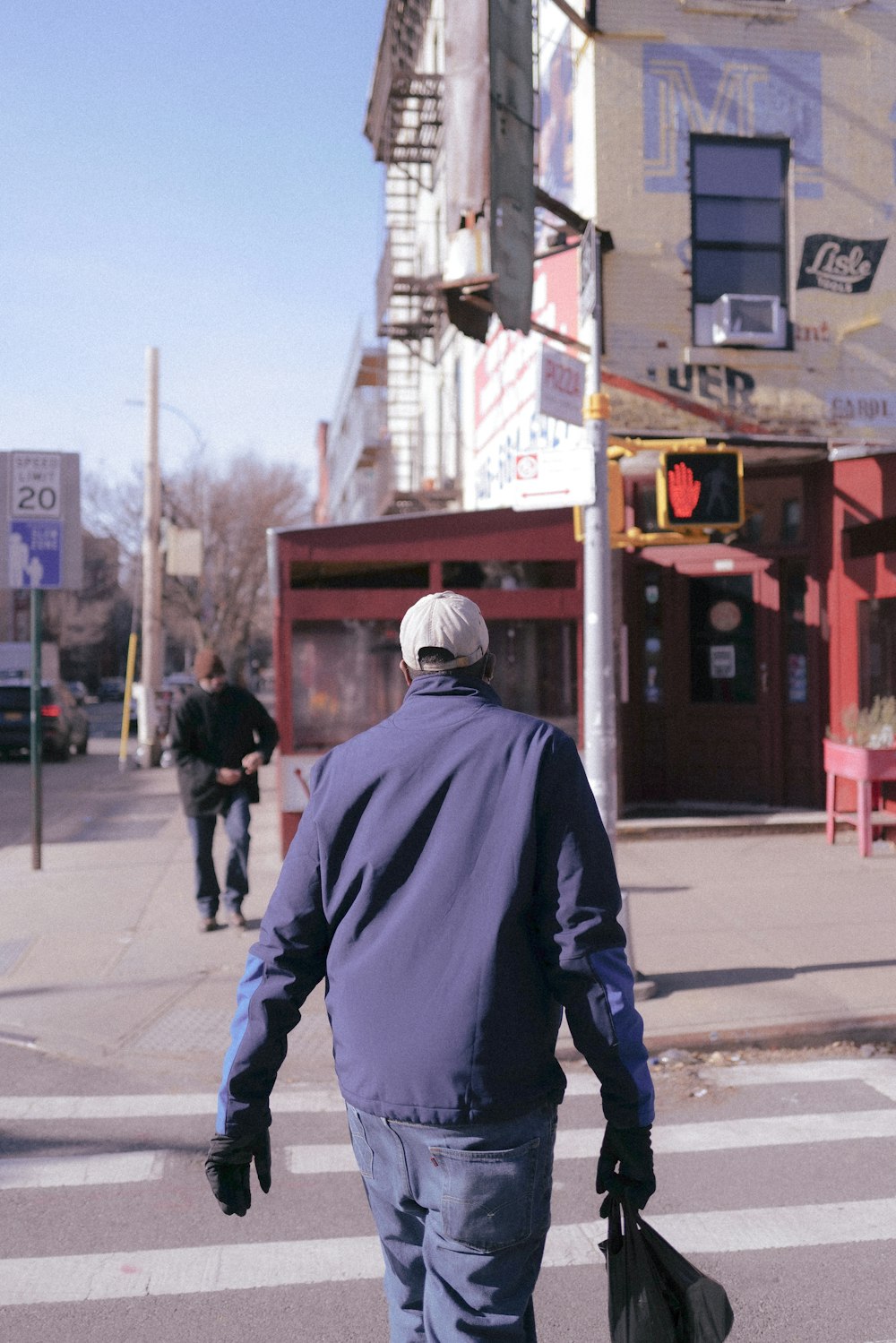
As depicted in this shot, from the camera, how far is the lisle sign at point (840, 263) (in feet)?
39.8

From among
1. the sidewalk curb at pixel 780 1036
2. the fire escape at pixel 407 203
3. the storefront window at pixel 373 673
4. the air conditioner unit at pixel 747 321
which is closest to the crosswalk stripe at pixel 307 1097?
the sidewalk curb at pixel 780 1036

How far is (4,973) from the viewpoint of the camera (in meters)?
7.61

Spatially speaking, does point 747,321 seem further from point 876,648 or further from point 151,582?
point 151,582

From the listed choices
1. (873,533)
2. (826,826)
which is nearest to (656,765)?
(826,826)

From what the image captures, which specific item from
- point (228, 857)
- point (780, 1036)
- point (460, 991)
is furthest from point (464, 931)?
point (228, 857)

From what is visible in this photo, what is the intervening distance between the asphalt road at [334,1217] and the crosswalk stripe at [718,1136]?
0.01 meters

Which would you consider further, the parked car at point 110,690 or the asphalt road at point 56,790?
the parked car at point 110,690

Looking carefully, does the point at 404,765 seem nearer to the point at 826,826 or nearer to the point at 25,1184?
the point at 25,1184

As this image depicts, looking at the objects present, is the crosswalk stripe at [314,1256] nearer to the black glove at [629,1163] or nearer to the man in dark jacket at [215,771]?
the black glove at [629,1163]

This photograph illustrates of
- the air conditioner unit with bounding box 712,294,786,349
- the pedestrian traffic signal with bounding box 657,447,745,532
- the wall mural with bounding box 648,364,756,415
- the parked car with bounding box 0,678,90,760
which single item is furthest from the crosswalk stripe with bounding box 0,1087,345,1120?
the parked car with bounding box 0,678,90,760

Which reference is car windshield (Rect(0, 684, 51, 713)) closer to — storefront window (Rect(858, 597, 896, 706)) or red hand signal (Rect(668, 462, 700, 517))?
storefront window (Rect(858, 597, 896, 706))

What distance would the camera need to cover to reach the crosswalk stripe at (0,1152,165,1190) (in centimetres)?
459

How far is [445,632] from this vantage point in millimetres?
2617

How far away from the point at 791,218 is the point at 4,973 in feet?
32.2
